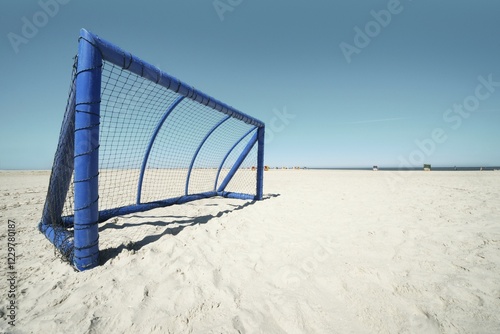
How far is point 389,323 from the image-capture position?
1588 mm

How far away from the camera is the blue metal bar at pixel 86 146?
2.24m

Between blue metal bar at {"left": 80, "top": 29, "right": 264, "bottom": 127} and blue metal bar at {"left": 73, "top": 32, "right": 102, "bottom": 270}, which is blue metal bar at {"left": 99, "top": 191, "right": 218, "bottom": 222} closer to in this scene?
blue metal bar at {"left": 73, "top": 32, "right": 102, "bottom": 270}

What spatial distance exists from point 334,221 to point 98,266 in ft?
12.6

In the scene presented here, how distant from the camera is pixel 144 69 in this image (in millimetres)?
2936

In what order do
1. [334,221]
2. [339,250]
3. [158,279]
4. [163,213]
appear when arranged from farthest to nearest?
[163,213]
[334,221]
[339,250]
[158,279]

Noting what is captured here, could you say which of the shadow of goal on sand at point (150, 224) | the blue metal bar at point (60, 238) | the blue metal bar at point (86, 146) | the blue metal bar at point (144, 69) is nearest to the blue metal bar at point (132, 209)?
the shadow of goal on sand at point (150, 224)

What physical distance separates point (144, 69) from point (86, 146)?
Answer: 136 cm

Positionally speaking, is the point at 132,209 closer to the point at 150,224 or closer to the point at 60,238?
the point at 150,224

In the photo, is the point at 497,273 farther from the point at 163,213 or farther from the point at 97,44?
the point at 163,213

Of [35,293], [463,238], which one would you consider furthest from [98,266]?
[463,238]

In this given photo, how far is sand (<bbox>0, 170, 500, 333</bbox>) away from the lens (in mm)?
1612

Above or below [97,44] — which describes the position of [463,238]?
below

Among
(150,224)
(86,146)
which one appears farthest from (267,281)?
(150,224)

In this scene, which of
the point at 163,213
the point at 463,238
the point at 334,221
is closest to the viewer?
the point at 463,238
